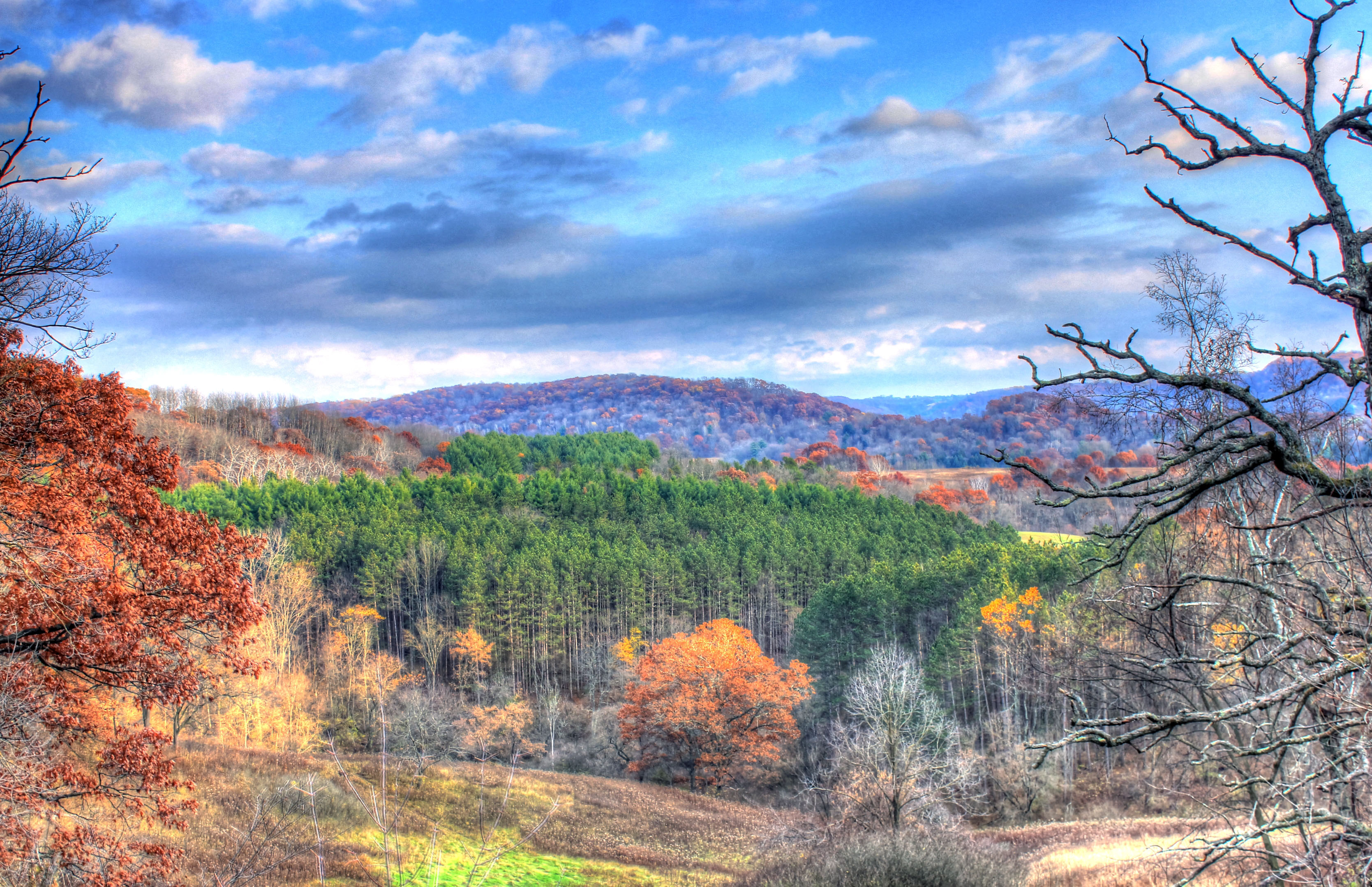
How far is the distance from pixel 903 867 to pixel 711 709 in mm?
22630

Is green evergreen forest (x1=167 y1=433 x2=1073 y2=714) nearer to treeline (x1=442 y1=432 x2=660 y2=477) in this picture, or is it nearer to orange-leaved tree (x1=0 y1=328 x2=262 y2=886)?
treeline (x1=442 y1=432 x2=660 y2=477)

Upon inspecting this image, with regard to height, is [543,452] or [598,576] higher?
A: [543,452]

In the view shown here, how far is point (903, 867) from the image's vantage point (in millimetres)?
11344

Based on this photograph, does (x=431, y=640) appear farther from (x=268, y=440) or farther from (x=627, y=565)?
(x=268, y=440)

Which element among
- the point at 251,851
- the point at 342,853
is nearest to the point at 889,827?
the point at 342,853

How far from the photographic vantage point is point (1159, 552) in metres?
11.1

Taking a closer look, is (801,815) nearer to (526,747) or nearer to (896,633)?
(526,747)

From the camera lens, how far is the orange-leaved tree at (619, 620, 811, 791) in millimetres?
33250

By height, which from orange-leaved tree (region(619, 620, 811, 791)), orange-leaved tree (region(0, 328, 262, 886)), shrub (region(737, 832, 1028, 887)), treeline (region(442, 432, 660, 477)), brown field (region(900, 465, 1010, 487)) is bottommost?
orange-leaved tree (region(619, 620, 811, 791))

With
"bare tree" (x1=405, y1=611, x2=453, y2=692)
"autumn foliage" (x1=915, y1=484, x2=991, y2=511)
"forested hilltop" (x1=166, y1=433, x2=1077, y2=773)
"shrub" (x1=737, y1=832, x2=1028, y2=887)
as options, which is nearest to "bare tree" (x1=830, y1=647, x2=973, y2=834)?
"shrub" (x1=737, y1=832, x2=1028, y2=887)

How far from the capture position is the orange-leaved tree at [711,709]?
33250mm

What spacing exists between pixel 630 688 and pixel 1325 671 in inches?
1351

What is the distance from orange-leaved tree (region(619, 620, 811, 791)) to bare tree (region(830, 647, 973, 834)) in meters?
7.52

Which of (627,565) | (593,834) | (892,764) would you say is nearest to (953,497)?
(627,565)
